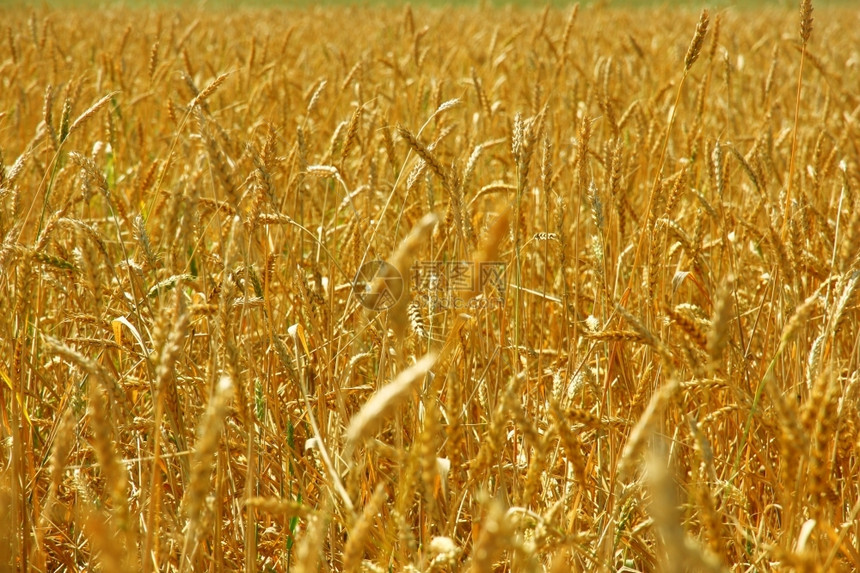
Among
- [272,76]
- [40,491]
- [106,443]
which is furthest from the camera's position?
[272,76]

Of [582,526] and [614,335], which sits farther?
[582,526]

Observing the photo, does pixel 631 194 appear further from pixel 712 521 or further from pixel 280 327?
Result: pixel 712 521

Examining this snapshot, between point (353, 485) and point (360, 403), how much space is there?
778 millimetres

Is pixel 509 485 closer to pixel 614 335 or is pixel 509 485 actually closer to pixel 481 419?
pixel 481 419


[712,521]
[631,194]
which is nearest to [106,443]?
[712,521]

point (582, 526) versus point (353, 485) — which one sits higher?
point (353, 485)

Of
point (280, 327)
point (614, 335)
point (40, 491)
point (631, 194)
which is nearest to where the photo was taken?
point (614, 335)

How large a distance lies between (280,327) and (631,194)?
1528mm

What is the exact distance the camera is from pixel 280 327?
179 cm

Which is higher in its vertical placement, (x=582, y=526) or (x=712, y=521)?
(x=712, y=521)

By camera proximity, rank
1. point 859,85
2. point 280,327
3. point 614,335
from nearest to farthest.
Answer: point 614,335 → point 280,327 → point 859,85

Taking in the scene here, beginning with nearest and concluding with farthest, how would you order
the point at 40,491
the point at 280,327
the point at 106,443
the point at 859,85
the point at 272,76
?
the point at 106,443
the point at 40,491
the point at 280,327
the point at 272,76
the point at 859,85

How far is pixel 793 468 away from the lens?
2.34 ft

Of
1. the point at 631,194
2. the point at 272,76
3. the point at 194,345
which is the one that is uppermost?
the point at 272,76
